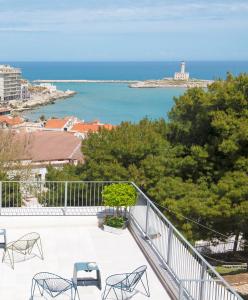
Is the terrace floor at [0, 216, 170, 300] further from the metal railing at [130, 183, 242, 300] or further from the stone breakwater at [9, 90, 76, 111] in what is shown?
the stone breakwater at [9, 90, 76, 111]

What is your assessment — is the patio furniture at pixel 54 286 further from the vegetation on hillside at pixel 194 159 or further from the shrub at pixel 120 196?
the vegetation on hillside at pixel 194 159

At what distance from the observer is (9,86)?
175625 mm

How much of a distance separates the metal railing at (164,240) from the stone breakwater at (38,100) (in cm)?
13526

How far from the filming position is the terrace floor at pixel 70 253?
25.3 feet

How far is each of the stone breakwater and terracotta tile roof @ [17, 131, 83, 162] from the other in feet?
295

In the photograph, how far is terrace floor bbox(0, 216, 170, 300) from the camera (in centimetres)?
773

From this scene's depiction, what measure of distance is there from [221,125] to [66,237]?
26.8ft

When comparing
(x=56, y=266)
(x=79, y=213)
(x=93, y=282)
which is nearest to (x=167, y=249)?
(x=93, y=282)

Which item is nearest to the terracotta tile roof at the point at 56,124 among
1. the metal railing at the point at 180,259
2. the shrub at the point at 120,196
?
the shrub at the point at 120,196

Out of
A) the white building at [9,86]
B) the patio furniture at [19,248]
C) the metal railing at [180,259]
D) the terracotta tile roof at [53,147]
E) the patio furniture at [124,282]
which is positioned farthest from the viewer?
the white building at [9,86]

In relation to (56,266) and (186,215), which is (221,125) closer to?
(186,215)

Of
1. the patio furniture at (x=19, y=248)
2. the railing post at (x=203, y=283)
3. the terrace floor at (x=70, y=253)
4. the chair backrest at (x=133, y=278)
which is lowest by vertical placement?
the terrace floor at (x=70, y=253)

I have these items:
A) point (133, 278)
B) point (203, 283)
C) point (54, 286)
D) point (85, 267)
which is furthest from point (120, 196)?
point (203, 283)

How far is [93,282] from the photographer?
7934 millimetres
